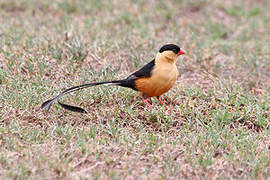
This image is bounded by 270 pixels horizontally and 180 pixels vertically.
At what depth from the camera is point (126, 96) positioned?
16.7 feet

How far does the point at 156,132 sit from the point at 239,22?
16.7 ft

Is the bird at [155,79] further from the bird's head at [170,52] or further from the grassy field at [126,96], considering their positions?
the grassy field at [126,96]

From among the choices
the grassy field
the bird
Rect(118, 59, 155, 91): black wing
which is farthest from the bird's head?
the grassy field

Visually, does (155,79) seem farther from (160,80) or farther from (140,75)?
(140,75)

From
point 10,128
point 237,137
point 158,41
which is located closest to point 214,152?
point 237,137

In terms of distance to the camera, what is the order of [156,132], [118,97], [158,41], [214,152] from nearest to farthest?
[214,152] < [156,132] < [118,97] < [158,41]

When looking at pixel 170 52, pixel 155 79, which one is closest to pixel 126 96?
pixel 155 79

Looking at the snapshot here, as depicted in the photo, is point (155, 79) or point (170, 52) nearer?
point (155, 79)

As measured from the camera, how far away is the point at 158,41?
704 centimetres


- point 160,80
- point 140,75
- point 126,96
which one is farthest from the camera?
point 126,96

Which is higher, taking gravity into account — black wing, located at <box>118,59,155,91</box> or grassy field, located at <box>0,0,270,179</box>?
black wing, located at <box>118,59,155,91</box>

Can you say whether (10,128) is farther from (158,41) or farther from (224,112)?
(158,41)

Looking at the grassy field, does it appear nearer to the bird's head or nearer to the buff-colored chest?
the buff-colored chest

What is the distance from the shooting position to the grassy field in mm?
3719
